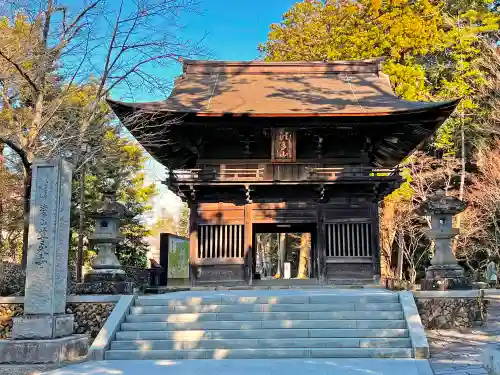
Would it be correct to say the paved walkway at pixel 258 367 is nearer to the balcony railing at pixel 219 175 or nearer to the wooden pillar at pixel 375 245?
the wooden pillar at pixel 375 245

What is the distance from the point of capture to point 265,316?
924cm

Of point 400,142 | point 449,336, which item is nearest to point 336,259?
point 400,142

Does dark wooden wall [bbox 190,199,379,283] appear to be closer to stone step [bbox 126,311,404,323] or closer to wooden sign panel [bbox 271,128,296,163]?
wooden sign panel [bbox 271,128,296,163]

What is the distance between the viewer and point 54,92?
46.5 feet

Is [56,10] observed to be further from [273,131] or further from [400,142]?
[400,142]

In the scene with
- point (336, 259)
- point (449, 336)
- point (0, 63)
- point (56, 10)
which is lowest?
point (449, 336)

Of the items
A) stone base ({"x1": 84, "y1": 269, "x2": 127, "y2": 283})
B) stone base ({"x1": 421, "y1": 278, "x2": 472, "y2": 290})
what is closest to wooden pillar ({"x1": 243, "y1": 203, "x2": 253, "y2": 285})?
stone base ({"x1": 84, "y1": 269, "x2": 127, "y2": 283})

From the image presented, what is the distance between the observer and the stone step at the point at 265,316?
909cm

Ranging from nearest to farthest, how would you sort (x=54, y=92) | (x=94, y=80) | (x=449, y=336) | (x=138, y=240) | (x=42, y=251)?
(x=42, y=251) → (x=449, y=336) → (x=94, y=80) → (x=54, y=92) → (x=138, y=240)

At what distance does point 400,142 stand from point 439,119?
5.84 ft

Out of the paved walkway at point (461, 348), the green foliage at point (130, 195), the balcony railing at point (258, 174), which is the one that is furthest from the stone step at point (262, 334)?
the green foliage at point (130, 195)

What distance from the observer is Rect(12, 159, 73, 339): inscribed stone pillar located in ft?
25.9

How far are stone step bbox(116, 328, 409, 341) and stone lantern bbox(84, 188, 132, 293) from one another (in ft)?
7.98

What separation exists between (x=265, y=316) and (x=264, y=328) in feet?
1.30
